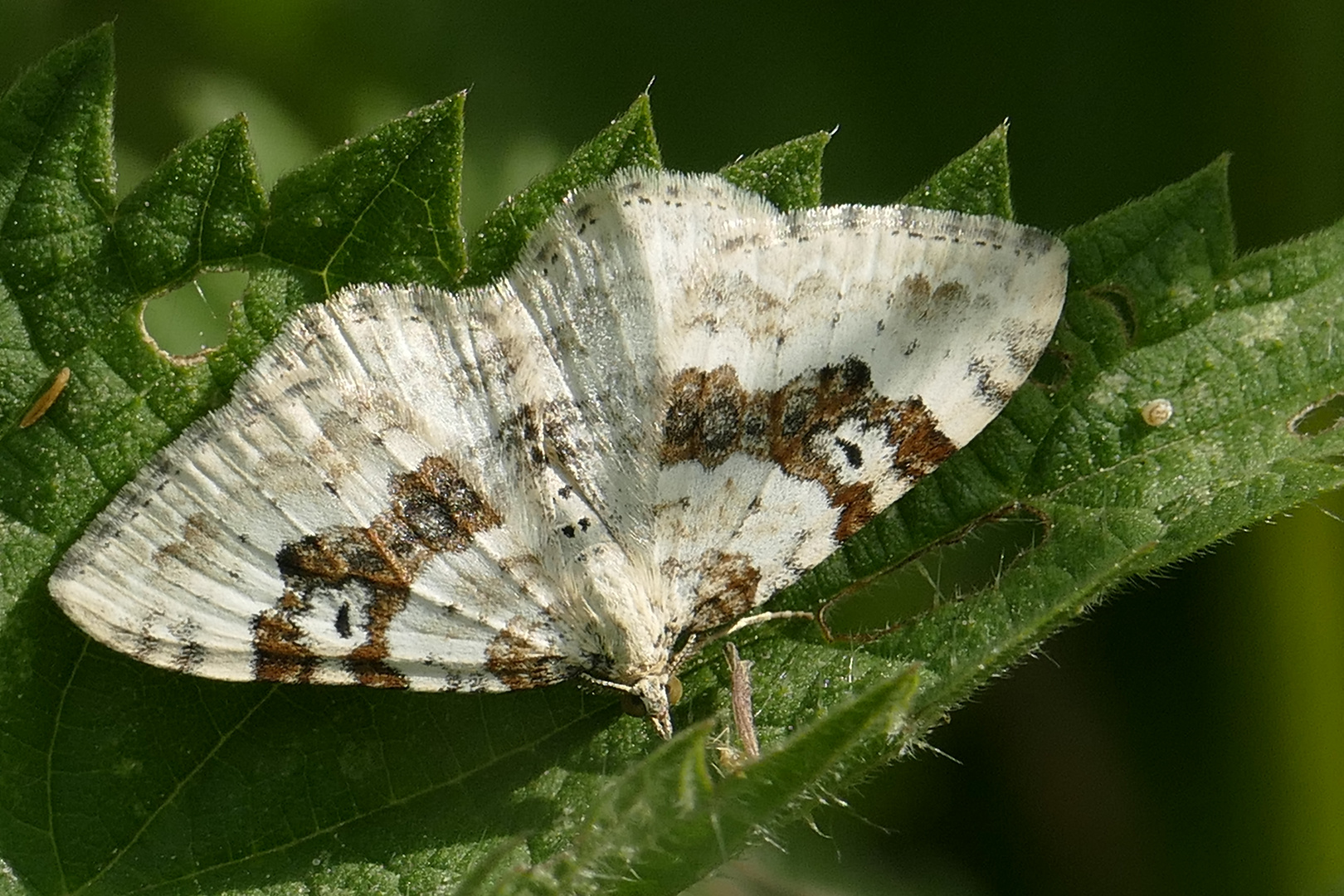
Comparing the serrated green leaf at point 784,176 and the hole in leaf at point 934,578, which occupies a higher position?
the serrated green leaf at point 784,176

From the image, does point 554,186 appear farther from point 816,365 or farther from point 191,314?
point 191,314

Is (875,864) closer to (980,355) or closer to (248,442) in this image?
(980,355)

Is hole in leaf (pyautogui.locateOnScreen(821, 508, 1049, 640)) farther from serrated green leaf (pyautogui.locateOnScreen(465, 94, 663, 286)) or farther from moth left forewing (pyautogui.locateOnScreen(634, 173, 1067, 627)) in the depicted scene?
serrated green leaf (pyautogui.locateOnScreen(465, 94, 663, 286))

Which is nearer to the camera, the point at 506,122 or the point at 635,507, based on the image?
the point at 635,507

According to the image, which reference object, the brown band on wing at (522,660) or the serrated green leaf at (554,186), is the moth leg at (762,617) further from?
the serrated green leaf at (554,186)

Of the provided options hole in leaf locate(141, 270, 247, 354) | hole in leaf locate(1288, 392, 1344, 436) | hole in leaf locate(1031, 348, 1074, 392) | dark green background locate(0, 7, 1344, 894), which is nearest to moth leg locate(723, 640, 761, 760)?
dark green background locate(0, 7, 1344, 894)

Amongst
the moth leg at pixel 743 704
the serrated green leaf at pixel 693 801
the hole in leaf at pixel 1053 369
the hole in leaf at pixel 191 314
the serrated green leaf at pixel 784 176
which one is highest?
the hole in leaf at pixel 191 314

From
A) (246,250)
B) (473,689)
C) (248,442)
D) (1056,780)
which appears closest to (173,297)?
(246,250)

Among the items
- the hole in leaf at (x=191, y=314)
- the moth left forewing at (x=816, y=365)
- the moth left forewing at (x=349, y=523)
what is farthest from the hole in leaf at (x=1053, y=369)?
the hole in leaf at (x=191, y=314)

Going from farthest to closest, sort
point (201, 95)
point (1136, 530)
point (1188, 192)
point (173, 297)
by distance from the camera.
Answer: point (201, 95), point (173, 297), point (1188, 192), point (1136, 530)
